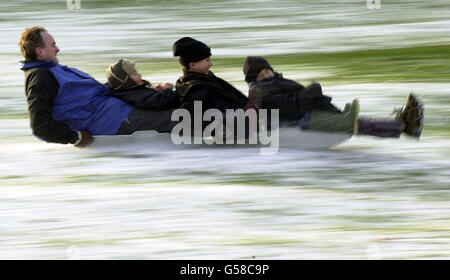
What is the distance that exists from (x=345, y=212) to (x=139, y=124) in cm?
206

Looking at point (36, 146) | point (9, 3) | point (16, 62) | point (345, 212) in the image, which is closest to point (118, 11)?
point (9, 3)

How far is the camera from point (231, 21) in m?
16.2

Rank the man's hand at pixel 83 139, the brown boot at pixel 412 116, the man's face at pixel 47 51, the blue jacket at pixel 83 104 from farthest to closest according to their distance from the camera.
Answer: the man's hand at pixel 83 139
the blue jacket at pixel 83 104
the man's face at pixel 47 51
the brown boot at pixel 412 116

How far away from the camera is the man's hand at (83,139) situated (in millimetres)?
→ 6574

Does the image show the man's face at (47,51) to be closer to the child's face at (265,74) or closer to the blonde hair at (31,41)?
the blonde hair at (31,41)

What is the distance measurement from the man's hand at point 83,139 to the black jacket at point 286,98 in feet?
3.94

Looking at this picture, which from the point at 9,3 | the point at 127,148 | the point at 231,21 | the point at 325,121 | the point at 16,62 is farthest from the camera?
the point at 9,3

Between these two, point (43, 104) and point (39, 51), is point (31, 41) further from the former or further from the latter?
point (43, 104)

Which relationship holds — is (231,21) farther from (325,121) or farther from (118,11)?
(325,121)

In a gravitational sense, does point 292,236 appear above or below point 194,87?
below

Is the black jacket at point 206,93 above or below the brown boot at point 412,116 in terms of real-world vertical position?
above

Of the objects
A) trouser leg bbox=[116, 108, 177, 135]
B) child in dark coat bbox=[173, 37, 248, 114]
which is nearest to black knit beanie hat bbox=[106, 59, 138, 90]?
trouser leg bbox=[116, 108, 177, 135]

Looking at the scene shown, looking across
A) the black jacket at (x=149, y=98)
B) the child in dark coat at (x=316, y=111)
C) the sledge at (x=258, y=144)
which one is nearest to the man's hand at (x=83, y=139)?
the sledge at (x=258, y=144)

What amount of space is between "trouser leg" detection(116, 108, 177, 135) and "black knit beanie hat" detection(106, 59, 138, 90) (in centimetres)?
19
